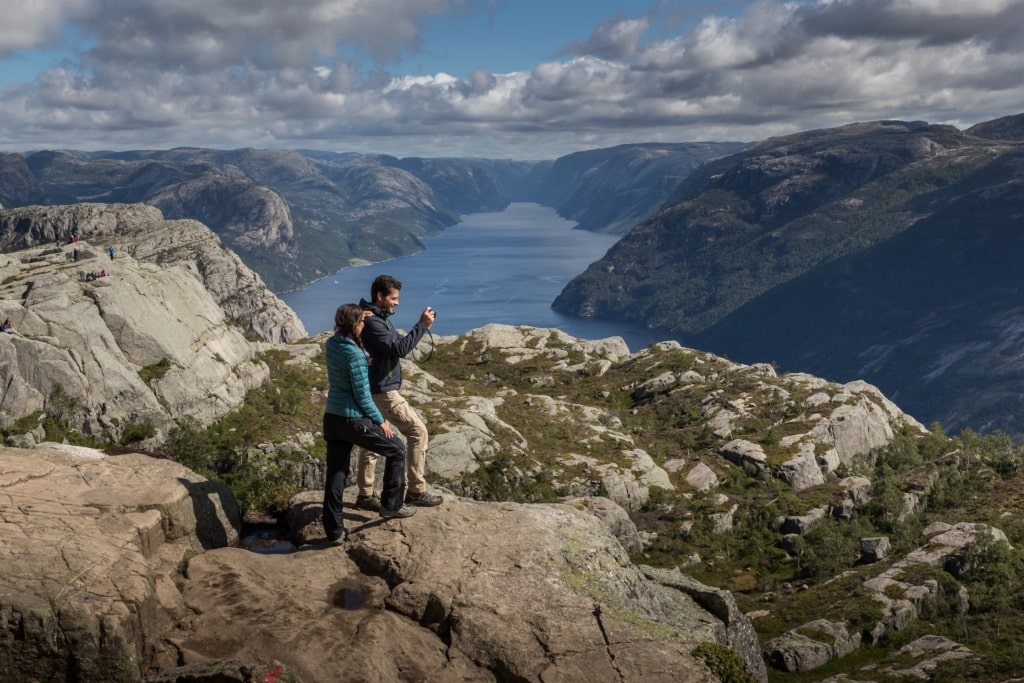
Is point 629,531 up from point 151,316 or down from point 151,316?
down

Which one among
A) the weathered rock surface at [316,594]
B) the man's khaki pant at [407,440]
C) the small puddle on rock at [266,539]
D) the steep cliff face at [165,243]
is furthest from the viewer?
the steep cliff face at [165,243]

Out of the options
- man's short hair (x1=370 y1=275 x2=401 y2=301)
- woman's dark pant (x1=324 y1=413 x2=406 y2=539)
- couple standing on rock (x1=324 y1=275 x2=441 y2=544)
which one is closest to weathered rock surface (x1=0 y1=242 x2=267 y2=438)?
woman's dark pant (x1=324 y1=413 x2=406 y2=539)

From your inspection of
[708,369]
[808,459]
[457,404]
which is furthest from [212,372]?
[708,369]

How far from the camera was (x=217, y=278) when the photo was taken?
132000mm

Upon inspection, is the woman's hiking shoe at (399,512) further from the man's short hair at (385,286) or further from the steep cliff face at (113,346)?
the steep cliff face at (113,346)

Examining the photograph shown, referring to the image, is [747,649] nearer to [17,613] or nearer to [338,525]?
[338,525]

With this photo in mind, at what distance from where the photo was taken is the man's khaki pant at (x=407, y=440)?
15750 millimetres

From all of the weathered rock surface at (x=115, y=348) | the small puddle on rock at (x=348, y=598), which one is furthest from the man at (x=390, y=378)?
the weathered rock surface at (x=115, y=348)

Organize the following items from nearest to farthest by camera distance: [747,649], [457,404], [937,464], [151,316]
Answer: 1. [747,649]
2. [151,316]
3. [457,404]
4. [937,464]

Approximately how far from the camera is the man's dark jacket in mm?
14992

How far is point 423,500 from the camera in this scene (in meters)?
16.7

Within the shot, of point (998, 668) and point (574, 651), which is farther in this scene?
point (998, 668)

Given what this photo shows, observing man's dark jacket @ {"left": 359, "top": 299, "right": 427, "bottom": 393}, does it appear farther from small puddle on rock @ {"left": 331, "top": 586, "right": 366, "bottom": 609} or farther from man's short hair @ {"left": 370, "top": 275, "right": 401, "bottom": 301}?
small puddle on rock @ {"left": 331, "top": 586, "right": 366, "bottom": 609}

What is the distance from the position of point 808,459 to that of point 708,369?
19.5 m
